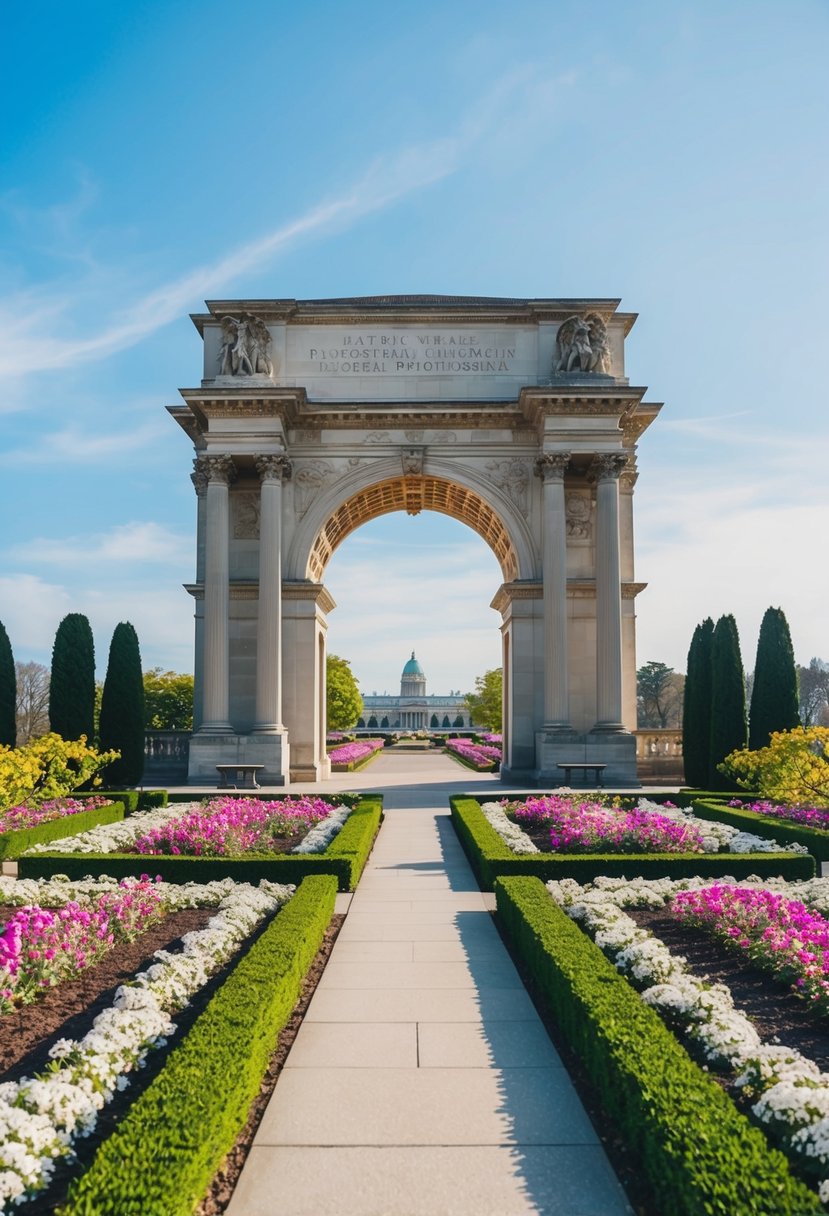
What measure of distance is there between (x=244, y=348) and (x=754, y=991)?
96.9ft

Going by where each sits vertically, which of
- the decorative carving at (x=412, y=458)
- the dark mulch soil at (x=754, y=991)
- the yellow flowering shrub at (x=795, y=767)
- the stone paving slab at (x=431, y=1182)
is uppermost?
the decorative carving at (x=412, y=458)

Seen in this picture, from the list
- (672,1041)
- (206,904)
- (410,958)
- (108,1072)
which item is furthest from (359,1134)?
(206,904)

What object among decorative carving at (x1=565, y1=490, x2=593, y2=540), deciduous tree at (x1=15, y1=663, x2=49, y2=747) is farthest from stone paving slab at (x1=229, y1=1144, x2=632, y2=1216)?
deciduous tree at (x1=15, y1=663, x2=49, y2=747)

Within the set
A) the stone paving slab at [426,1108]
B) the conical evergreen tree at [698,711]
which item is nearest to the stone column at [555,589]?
the conical evergreen tree at [698,711]

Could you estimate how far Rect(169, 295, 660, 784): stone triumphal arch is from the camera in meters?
32.9

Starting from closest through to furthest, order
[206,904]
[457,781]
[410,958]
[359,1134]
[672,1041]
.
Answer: [359,1134]
[672,1041]
[410,958]
[206,904]
[457,781]

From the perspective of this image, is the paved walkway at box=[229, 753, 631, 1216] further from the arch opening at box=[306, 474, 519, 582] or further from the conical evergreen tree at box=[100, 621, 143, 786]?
the arch opening at box=[306, 474, 519, 582]

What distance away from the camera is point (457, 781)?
121 ft

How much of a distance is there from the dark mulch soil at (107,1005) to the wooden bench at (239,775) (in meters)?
17.2

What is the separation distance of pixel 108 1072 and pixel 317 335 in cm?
3175

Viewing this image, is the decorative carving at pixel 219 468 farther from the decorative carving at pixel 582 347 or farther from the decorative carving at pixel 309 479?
the decorative carving at pixel 582 347

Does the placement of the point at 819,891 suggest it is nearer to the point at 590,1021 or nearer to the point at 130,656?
the point at 590,1021

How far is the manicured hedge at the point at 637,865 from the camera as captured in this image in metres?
14.5

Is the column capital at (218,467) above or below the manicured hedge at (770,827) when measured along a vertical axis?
above
